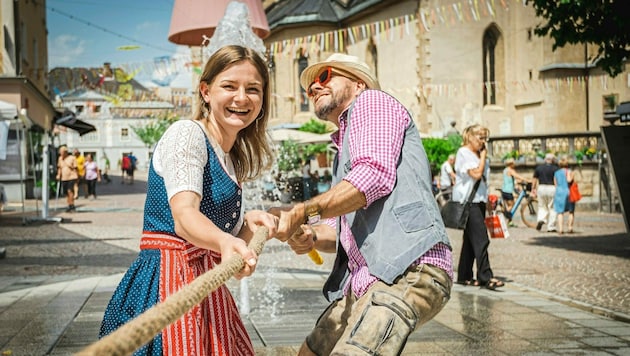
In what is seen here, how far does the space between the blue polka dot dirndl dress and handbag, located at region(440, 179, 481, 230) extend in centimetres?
680

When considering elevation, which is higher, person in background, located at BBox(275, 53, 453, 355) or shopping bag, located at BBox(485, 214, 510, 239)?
person in background, located at BBox(275, 53, 453, 355)

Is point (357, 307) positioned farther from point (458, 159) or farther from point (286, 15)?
point (286, 15)

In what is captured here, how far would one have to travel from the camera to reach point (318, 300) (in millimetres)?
7590

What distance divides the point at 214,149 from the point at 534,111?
36.8 meters

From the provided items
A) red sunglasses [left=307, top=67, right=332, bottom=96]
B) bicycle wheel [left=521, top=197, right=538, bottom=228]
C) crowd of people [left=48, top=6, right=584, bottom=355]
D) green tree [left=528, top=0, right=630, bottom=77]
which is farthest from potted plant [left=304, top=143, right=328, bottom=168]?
crowd of people [left=48, top=6, right=584, bottom=355]

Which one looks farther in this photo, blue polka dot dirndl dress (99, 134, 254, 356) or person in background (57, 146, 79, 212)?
person in background (57, 146, 79, 212)

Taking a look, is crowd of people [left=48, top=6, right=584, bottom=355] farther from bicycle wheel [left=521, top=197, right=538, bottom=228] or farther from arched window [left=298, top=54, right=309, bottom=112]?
arched window [left=298, top=54, right=309, bottom=112]

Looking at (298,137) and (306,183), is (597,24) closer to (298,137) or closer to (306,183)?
(306,183)

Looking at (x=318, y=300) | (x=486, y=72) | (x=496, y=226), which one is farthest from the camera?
(x=486, y=72)

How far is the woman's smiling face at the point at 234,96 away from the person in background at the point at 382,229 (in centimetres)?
41

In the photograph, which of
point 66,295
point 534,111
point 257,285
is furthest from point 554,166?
point 534,111

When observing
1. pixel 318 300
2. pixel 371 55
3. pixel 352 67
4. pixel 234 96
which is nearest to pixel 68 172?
pixel 318 300

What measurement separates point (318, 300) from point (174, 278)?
5.25 meters

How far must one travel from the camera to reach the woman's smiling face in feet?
8.61
